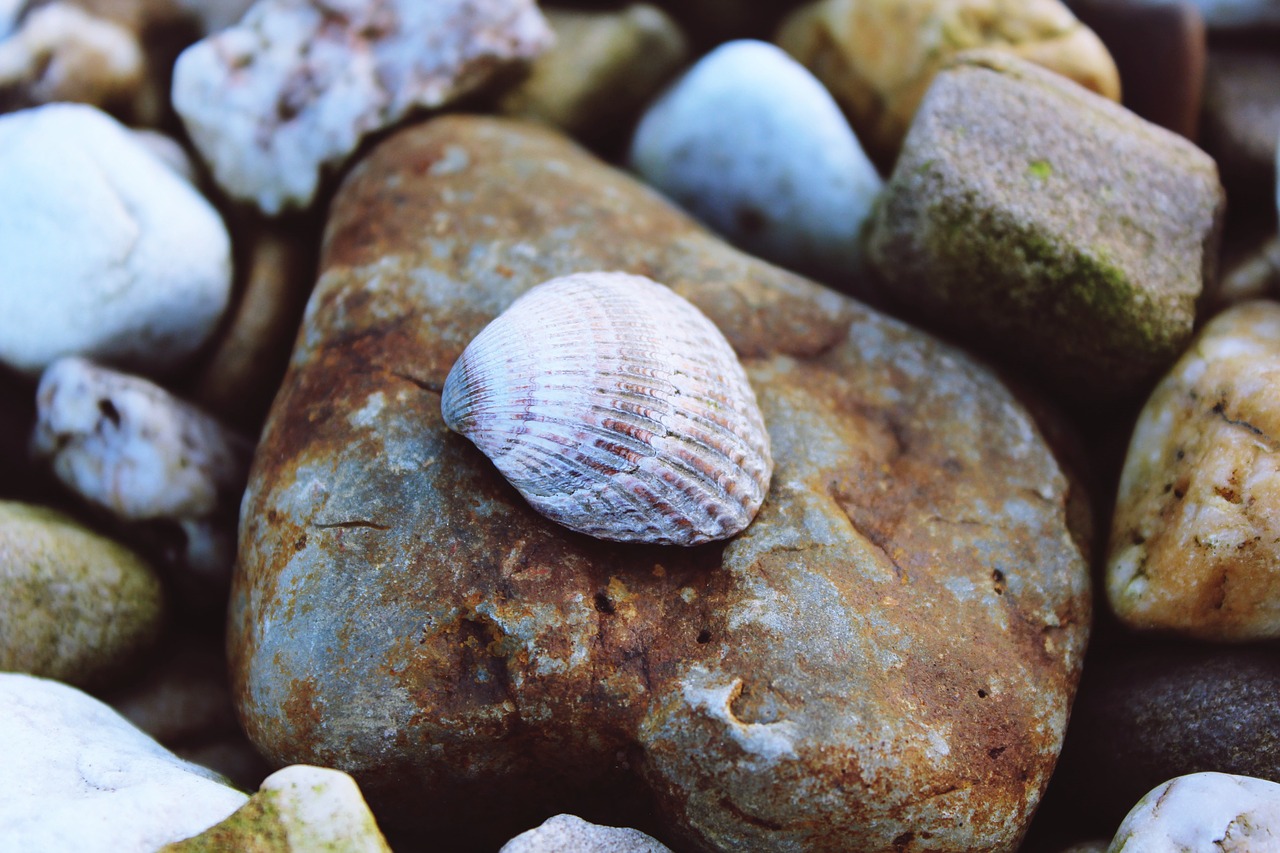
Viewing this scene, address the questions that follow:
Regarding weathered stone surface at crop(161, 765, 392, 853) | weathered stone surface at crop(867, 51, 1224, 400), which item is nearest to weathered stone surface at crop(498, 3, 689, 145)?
weathered stone surface at crop(867, 51, 1224, 400)

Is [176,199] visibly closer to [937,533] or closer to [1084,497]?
[937,533]

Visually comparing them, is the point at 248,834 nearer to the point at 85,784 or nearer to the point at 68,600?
the point at 85,784

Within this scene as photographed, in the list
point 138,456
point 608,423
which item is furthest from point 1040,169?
point 138,456

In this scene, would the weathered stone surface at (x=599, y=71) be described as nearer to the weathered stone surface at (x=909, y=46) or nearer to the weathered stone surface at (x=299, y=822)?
the weathered stone surface at (x=909, y=46)

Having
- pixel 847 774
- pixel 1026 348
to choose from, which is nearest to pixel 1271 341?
pixel 1026 348

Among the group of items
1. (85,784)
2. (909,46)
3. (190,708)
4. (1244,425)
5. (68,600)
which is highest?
(909,46)
